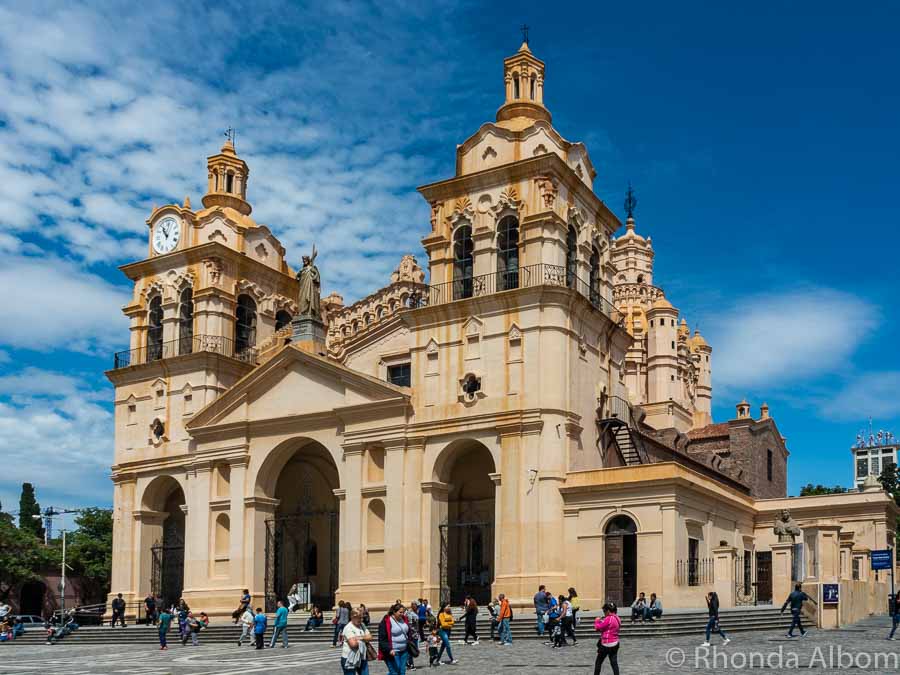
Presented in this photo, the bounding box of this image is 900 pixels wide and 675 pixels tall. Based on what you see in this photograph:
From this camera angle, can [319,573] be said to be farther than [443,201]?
Yes

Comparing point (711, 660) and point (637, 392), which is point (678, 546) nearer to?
point (711, 660)

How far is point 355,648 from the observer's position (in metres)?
16.9

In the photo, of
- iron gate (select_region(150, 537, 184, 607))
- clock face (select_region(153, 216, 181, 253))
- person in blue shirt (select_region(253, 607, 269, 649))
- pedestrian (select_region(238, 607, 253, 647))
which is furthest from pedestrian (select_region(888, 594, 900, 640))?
clock face (select_region(153, 216, 181, 253))

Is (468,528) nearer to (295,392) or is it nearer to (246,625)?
(295,392)

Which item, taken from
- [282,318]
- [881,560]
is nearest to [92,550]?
[282,318]

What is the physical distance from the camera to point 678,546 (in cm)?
3531

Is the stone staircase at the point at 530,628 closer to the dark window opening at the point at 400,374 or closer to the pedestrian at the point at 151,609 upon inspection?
the pedestrian at the point at 151,609

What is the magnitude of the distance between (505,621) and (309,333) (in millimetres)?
17771

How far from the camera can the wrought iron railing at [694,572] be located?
115 feet

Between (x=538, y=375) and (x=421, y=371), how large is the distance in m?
4.82

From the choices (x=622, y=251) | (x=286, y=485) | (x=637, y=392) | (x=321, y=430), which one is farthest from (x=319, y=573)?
(x=622, y=251)

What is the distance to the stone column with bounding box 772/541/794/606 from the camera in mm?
34656

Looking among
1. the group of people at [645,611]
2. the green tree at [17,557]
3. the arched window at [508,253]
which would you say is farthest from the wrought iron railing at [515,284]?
the green tree at [17,557]

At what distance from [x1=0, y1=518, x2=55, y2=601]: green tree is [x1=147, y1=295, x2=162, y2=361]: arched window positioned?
22.6 meters
